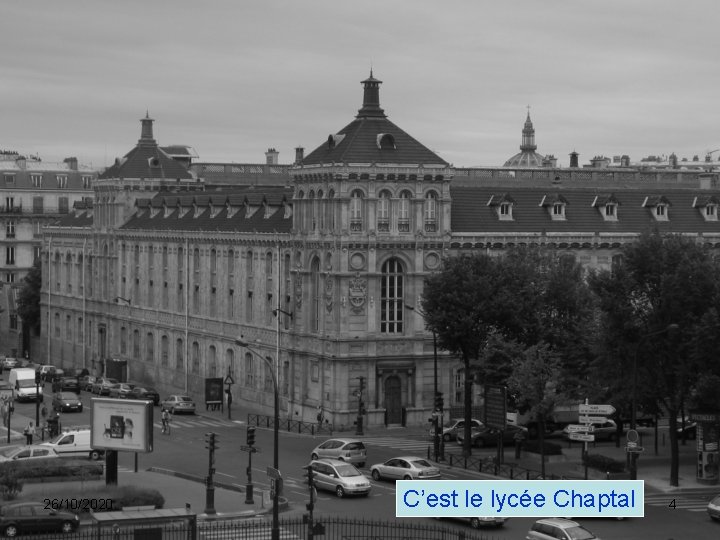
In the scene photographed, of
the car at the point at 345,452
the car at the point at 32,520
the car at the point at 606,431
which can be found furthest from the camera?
the car at the point at 606,431

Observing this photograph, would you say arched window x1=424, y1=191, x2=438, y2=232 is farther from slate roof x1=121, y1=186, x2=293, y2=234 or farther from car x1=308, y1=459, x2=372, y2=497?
car x1=308, y1=459, x2=372, y2=497

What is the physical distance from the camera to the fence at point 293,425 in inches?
3989

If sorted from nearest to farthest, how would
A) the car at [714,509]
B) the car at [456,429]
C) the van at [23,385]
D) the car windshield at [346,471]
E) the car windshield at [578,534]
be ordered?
the car windshield at [578,534]
the car at [714,509]
the car windshield at [346,471]
the car at [456,429]
the van at [23,385]

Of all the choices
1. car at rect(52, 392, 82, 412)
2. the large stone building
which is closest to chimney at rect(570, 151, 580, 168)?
the large stone building

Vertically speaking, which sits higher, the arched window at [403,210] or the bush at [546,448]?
the arched window at [403,210]

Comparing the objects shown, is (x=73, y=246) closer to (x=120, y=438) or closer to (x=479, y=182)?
(x=479, y=182)

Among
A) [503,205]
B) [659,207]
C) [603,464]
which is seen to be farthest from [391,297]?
[603,464]

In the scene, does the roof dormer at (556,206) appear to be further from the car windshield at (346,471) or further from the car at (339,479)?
the car windshield at (346,471)

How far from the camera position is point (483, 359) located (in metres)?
87.3

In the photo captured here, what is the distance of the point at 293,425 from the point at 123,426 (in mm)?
32810

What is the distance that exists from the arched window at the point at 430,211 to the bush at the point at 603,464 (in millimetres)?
27145

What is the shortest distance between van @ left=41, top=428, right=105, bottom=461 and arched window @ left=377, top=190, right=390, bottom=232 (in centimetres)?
2603

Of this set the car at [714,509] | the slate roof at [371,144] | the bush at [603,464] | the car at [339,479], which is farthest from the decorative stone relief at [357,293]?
the car at [714,509]

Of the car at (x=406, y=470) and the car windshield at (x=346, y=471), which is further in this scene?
the car at (x=406, y=470)
